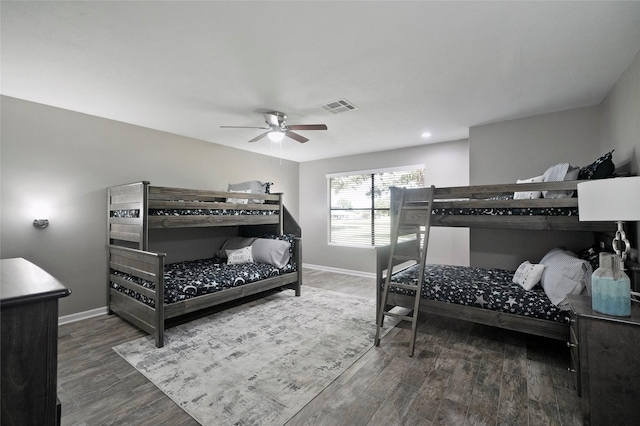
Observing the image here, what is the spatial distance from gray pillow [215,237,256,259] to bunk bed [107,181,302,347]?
27 mm

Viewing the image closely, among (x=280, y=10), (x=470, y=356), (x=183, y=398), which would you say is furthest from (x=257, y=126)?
(x=470, y=356)

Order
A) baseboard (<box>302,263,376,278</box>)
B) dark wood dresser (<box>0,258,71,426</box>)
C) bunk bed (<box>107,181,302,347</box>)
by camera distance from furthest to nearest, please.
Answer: baseboard (<box>302,263,376,278</box>) → bunk bed (<box>107,181,302,347</box>) → dark wood dresser (<box>0,258,71,426</box>)

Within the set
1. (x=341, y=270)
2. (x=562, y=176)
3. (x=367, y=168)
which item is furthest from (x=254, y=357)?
(x=367, y=168)

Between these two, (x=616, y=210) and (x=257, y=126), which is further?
(x=257, y=126)

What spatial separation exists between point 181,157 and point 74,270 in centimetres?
208

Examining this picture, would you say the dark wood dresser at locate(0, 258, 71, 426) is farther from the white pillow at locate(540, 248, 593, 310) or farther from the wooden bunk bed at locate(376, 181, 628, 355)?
the white pillow at locate(540, 248, 593, 310)

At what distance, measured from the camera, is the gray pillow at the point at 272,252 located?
4262 mm

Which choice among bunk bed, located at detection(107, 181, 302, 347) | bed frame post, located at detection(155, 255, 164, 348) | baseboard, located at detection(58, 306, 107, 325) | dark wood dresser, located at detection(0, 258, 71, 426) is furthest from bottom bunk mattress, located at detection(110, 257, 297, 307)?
dark wood dresser, located at detection(0, 258, 71, 426)

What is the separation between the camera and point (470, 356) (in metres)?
2.56

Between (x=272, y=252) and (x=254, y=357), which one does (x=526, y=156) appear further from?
(x=254, y=357)

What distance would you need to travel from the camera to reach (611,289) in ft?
5.41

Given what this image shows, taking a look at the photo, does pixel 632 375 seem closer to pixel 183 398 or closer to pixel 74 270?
pixel 183 398

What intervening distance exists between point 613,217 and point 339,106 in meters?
2.61

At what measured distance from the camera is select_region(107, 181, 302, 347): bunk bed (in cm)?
296
